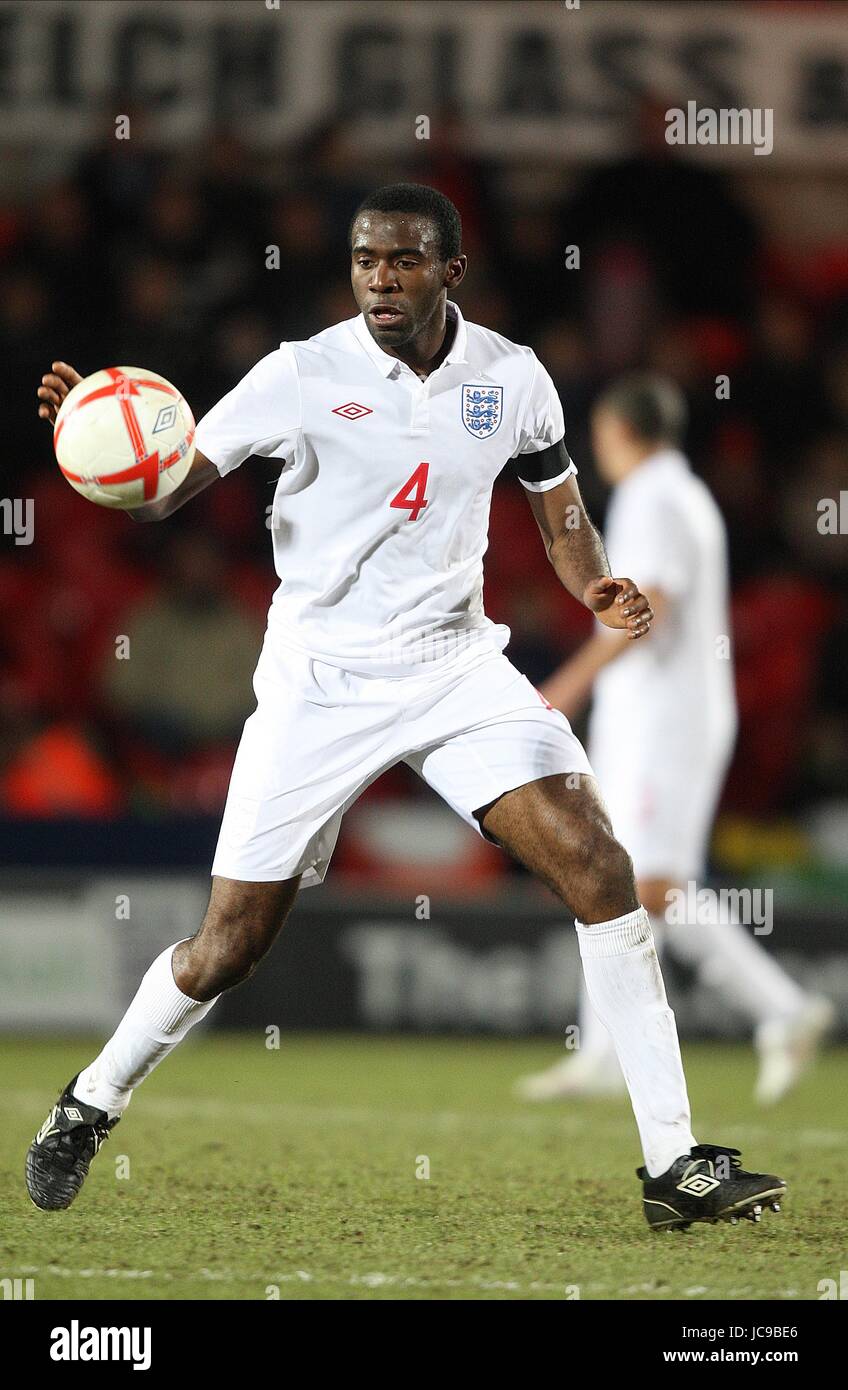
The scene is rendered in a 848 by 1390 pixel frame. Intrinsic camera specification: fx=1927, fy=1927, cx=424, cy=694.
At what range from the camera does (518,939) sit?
8.62 meters

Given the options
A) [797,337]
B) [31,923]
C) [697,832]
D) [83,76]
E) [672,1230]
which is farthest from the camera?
[797,337]

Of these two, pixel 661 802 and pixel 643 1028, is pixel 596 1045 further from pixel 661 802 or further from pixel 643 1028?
pixel 643 1028

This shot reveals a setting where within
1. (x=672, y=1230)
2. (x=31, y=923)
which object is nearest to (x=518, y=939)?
(x=31, y=923)

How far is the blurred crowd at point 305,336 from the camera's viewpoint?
1003 centimetres

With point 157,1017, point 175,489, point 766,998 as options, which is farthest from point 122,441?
point 766,998

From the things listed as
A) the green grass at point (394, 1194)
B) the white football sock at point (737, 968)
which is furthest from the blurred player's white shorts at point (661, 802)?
the green grass at point (394, 1194)

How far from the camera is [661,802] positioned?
7.10 m

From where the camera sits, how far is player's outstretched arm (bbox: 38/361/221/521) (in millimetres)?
4234

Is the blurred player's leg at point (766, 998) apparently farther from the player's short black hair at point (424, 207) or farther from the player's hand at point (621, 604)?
the player's short black hair at point (424, 207)

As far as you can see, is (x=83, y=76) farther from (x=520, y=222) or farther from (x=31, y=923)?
(x=31, y=923)

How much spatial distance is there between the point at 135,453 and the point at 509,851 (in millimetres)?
1233

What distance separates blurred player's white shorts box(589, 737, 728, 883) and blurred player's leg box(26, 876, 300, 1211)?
9.15 ft

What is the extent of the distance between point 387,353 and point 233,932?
1.36m

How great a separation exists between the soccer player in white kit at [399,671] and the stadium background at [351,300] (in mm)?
4584
